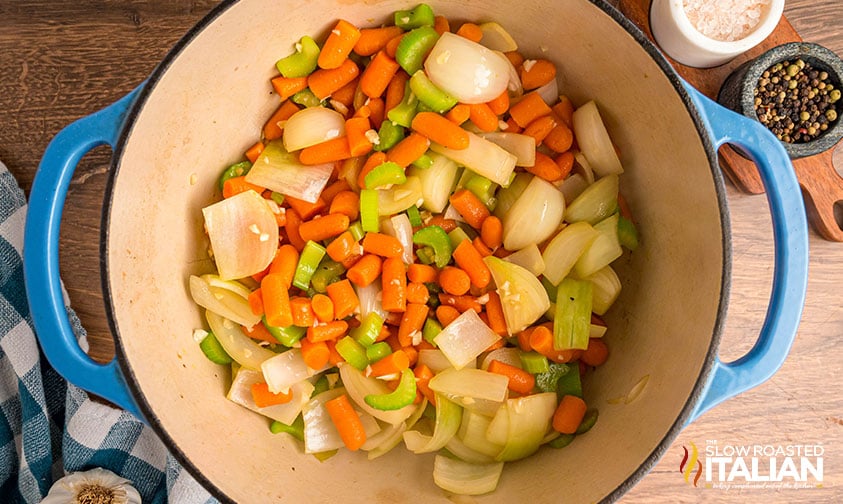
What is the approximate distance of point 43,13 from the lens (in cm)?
172

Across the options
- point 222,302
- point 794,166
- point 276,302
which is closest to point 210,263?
point 222,302

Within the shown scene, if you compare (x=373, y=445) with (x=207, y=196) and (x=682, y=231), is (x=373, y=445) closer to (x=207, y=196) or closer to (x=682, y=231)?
(x=207, y=196)

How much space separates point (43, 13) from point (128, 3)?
0.21 m

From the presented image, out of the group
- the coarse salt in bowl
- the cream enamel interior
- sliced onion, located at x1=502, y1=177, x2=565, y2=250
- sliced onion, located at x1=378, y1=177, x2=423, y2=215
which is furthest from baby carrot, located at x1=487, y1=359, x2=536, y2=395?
the coarse salt in bowl

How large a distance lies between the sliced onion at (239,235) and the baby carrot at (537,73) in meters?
0.63

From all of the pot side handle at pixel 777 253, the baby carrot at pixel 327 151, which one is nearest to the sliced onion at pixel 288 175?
the baby carrot at pixel 327 151

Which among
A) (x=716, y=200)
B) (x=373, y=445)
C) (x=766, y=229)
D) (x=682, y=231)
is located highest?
(x=716, y=200)

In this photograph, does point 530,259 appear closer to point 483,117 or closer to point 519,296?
point 519,296

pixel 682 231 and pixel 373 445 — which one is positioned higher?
pixel 682 231

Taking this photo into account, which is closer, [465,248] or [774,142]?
[774,142]

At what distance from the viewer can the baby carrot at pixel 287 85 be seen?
Answer: 1522 mm

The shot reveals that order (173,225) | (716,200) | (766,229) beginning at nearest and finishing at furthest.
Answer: (716,200) < (173,225) < (766,229)

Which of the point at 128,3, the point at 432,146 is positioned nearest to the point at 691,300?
the point at 432,146

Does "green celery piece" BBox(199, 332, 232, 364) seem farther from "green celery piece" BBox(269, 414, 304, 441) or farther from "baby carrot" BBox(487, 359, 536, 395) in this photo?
"baby carrot" BBox(487, 359, 536, 395)
